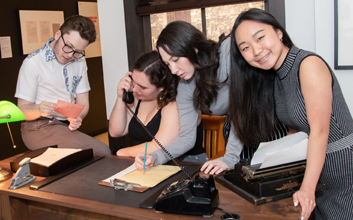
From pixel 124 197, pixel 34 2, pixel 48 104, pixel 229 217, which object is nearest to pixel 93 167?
pixel 124 197

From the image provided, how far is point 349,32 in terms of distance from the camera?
2305 millimetres

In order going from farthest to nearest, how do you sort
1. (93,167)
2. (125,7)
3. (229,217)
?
(125,7) → (93,167) → (229,217)

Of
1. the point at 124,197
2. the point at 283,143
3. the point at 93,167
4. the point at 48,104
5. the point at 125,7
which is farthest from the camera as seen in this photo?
the point at 125,7

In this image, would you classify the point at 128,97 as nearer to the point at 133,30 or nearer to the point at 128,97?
the point at 128,97

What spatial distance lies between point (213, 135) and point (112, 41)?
4.87 ft

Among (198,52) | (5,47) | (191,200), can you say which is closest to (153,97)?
(198,52)

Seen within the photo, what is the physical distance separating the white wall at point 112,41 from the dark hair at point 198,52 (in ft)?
4.94

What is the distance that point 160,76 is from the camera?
7.44 ft

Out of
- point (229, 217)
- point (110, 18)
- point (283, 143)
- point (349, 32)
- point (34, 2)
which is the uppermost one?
point (34, 2)

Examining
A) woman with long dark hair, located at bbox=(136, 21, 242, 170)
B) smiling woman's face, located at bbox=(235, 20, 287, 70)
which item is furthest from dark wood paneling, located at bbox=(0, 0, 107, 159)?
smiling woman's face, located at bbox=(235, 20, 287, 70)

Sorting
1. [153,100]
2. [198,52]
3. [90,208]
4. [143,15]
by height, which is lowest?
[90,208]

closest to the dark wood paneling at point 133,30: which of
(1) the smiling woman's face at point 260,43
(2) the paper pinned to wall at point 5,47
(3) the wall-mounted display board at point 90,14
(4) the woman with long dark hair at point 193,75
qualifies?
(4) the woman with long dark hair at point 193,75

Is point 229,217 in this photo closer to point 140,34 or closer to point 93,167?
point 93,167

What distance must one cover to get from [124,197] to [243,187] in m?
0.51
